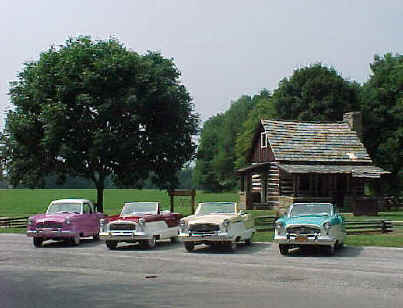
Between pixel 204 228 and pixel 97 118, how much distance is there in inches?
632

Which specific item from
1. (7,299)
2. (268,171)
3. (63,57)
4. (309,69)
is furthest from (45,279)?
(309,69)

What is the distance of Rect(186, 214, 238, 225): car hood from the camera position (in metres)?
20.5

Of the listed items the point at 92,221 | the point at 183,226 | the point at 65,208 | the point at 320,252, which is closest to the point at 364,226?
the point at 320,252

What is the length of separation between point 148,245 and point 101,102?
14634 millimetres

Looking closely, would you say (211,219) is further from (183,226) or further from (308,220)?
(308,220)

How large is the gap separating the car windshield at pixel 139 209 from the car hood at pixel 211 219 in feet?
8.48

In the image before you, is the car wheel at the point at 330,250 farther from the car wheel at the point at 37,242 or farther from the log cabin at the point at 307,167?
the log cabin at the point at 307,167

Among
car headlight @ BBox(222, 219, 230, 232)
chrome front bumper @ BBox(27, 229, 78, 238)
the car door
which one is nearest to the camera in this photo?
car headlight @ BBox(222, 219, 230, 232)

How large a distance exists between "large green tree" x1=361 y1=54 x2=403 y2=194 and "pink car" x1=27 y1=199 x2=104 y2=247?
1506 inches

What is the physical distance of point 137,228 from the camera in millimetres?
21641

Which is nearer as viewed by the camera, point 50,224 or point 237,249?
point 237,249

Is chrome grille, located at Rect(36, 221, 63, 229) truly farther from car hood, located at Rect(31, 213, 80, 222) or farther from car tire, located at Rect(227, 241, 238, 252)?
car tire, located at Rect(227, 241, 238, 252)

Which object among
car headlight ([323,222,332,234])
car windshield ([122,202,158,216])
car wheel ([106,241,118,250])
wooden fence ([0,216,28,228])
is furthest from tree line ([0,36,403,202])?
car headlight ([323,222,332,234])

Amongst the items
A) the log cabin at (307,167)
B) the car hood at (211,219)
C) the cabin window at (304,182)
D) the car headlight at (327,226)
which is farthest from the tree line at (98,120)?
the car headlight at (327,226)
